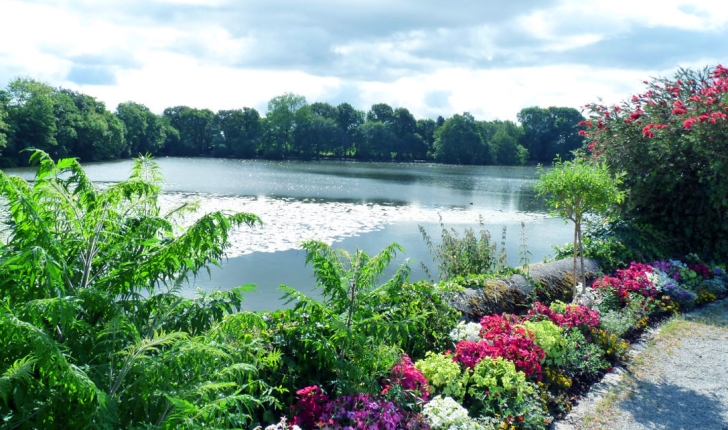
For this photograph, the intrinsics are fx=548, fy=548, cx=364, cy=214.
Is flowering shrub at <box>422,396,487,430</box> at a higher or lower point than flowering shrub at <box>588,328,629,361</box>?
higher

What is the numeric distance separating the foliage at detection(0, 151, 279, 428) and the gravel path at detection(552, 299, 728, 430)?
3182 mm

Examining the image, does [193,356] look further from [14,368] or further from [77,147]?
[77,147]

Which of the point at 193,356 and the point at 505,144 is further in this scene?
the point at 505,144

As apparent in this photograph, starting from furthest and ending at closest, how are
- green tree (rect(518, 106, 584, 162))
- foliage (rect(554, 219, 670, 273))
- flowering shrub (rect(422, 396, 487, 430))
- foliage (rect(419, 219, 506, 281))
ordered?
green tree (rect(518, 106, 584, 162)) → foliage (rect(554, 219, 670, 273)) → foliage (rect(419, 219, 506, 281)) → flowering shrub (rect(422, 396, 487, 430))

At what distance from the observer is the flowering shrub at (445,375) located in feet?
14.0

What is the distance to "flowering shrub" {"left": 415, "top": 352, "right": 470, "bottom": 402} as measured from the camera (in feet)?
14.0

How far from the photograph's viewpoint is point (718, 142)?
28.9ft

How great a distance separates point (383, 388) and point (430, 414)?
1.34 ft

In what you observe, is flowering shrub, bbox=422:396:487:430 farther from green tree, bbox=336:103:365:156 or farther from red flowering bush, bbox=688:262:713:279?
green tree, bbox=336:103:365:156

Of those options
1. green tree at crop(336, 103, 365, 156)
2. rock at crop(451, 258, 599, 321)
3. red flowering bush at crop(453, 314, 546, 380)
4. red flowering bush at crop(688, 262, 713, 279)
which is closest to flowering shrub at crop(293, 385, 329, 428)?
red flowering bush at crop(453, 314, 546, 380)

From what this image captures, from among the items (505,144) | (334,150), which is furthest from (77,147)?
(505,144)

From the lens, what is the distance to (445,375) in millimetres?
4289

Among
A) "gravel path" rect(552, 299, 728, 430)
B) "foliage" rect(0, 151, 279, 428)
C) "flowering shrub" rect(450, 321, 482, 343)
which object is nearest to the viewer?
"foliage" rect(0, 151, 279, 428)

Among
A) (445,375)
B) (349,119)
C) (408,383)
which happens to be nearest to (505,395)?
(445,375)
